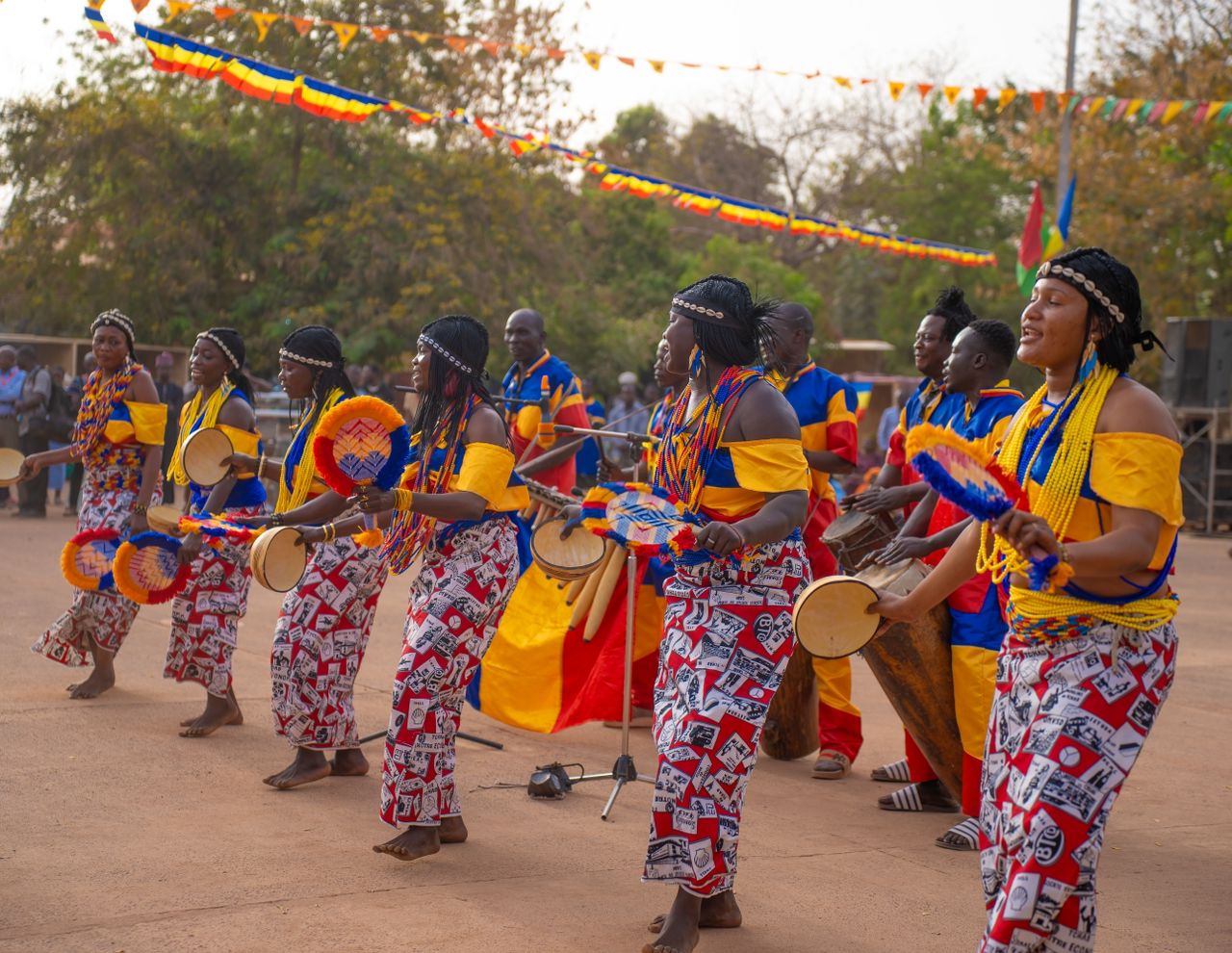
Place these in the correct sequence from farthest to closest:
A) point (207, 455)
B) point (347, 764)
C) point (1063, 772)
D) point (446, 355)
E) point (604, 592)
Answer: point (604, 592) < point (207, 455) < point (347, 764) < point (446, 355) < point (1063, 772)

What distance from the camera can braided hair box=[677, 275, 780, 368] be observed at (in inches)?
188

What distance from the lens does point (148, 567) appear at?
7.03m

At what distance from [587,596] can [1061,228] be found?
17.4 m

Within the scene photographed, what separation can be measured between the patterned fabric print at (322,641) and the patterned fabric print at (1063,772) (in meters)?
3.32

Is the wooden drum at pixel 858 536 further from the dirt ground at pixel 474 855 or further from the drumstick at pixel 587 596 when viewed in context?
the drumstick at pixel 587 596

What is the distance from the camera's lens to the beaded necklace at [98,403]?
7977mm

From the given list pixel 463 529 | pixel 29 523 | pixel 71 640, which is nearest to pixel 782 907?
pixel 463 529

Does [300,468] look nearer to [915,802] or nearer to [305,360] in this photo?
[305,360]

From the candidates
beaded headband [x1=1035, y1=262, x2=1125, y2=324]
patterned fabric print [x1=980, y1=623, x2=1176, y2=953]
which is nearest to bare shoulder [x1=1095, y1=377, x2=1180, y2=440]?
beaded headband [x1=1035, y1=262, x2=1125, y2=324]

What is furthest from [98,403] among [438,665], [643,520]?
[643,520]

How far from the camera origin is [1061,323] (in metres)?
3.71

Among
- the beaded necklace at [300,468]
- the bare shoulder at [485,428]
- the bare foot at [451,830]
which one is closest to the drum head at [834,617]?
the bare shoulder at [485,428]

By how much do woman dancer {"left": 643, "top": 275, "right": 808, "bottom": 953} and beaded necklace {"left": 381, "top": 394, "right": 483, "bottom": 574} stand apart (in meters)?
1.10

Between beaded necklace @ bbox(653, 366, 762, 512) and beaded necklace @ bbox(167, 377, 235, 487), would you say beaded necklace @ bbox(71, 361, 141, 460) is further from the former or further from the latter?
beaded necklace @ bbox(653, 366, 762, 512)
